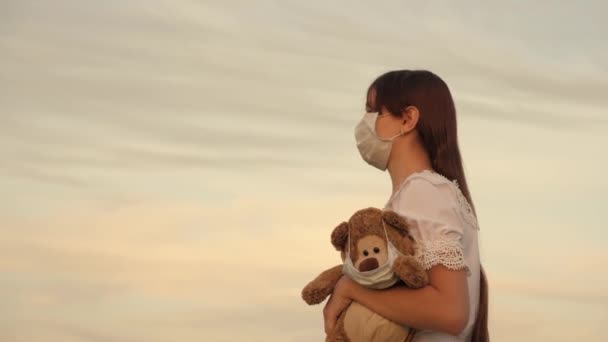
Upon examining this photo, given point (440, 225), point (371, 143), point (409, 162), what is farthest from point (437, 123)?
point (440, 225)

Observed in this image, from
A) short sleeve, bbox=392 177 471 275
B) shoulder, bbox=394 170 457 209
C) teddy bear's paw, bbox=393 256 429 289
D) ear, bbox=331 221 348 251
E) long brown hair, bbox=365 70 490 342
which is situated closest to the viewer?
teddy bear's paw, bbox=393 256 429 289

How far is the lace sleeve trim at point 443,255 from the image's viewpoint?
526 centimetres

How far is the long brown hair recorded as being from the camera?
5684mm

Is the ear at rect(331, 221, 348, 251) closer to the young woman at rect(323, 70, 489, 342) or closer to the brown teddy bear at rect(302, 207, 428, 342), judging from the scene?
the brown teddy bear at rect(302, 207, 428, 342)

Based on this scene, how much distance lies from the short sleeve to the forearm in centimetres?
16

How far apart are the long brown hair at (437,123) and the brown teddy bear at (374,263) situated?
1.59 ft

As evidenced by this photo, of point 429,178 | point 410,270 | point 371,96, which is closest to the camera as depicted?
point 410,270

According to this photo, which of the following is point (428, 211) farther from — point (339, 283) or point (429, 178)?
point (339, 283)

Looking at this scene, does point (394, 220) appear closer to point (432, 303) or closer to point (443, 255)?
point (443, 255)

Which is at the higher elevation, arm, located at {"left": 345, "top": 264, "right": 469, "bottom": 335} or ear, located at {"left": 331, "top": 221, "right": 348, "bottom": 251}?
ear, located at {"left": 331, "top": 221, "right": 348, "bottom": 251}

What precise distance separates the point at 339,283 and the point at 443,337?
2.01 ft

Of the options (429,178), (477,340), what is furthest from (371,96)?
(477,340)

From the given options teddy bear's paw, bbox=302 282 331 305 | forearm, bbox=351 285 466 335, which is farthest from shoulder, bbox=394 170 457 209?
teddy bear's paw, bbox=302 282 331 305

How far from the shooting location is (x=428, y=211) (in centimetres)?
544
